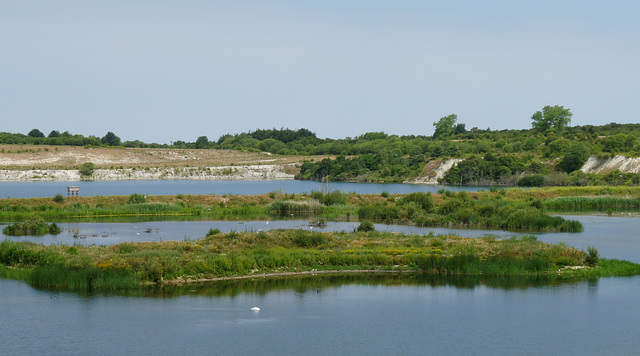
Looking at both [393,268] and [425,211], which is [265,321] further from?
[425,211]

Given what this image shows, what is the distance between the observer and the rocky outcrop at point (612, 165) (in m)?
94.0

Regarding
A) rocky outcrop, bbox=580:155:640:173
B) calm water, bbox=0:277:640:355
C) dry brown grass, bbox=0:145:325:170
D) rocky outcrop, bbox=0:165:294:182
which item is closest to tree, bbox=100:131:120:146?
dry brown grass, bbox=0:145:325:170

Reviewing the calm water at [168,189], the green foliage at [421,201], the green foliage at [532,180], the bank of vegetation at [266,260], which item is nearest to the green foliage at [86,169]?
the calm water at [168,189]

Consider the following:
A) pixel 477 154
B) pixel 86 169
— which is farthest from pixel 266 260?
pixel 86 169

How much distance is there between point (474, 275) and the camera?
3039 cm

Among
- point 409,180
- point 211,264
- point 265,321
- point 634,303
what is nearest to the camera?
point 265,321

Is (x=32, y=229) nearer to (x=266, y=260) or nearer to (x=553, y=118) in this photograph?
(x=266, y=260)

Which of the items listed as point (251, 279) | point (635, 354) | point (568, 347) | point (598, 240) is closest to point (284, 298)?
point (251, 279)

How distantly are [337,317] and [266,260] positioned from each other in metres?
7.44

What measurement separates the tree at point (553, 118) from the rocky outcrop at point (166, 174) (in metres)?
60.4

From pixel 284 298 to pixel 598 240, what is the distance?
23.1 metres

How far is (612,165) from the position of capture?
98.1 meters

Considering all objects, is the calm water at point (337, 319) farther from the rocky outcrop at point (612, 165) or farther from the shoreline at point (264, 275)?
the rocky outcrop at point (612, 165)

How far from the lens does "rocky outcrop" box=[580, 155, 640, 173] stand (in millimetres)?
94000
